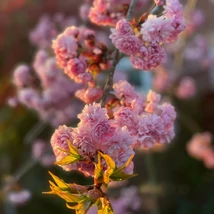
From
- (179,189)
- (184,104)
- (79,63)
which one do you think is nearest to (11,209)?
(179,189)

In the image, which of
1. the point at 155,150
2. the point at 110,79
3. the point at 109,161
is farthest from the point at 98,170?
the point at 155,150

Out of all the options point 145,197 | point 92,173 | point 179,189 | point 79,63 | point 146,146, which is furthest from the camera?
point 179,189

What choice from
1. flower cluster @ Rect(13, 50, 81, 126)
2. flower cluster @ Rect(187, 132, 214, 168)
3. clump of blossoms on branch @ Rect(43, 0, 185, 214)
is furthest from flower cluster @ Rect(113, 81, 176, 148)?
flower cluster @ Rect(187, 132, 214, 168)

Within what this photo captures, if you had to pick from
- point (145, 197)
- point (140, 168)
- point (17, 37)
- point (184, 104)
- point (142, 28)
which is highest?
point (17, 37)

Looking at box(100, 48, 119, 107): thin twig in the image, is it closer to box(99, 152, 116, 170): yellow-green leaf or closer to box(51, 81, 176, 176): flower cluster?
box(51, 81, 176, 176): flower cluster

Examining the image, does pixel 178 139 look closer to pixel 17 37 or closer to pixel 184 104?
pixel 184 104

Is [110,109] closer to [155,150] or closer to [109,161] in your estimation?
[109,161]

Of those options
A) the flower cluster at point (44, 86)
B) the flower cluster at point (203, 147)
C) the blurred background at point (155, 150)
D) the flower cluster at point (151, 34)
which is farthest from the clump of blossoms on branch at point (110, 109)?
the blurred background at point (155, 150)

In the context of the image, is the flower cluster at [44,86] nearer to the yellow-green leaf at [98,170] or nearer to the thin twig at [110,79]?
the thin twig at [110,79]
